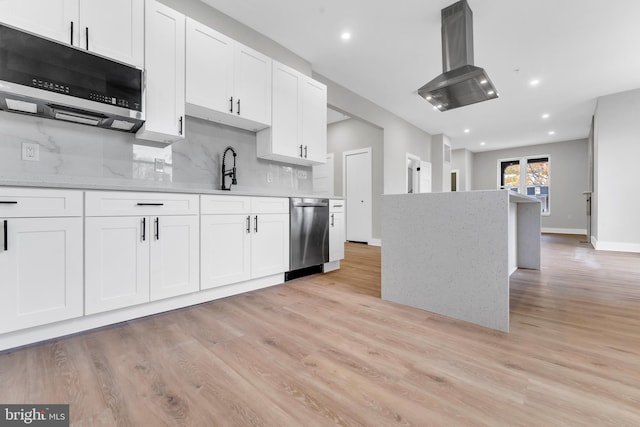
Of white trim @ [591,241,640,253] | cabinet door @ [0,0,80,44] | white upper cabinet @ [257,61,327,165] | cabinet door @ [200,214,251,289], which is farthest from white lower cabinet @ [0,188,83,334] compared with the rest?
white trim @ [591,241,640,253]

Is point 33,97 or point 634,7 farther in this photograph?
point 634,7

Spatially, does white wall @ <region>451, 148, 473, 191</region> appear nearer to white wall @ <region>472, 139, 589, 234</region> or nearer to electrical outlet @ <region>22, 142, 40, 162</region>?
white wall @ <region>472, 139, 589, 234</region>

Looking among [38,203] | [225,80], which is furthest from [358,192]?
[38,203]

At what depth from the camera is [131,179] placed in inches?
87.3

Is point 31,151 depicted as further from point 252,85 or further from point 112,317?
point 252,85

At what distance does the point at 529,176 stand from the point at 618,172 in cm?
451

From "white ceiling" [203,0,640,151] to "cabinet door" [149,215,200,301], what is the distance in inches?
91.1

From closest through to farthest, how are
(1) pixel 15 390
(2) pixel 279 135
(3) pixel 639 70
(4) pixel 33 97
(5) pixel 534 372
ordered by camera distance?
(1) pixel 15 390 → (5) pixel 534 372 → (4) pixel 33 97 → (2) pixel 279 135 → (3) pixel 639 70

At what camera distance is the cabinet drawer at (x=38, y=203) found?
55.5 inches

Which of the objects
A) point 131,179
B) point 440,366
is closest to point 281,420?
point 440,366

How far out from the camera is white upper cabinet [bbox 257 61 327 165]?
9.98ft

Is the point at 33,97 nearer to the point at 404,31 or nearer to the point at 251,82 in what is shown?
the point at 251,82

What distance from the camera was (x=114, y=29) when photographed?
6.42 ft

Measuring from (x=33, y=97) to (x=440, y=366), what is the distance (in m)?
2.75
